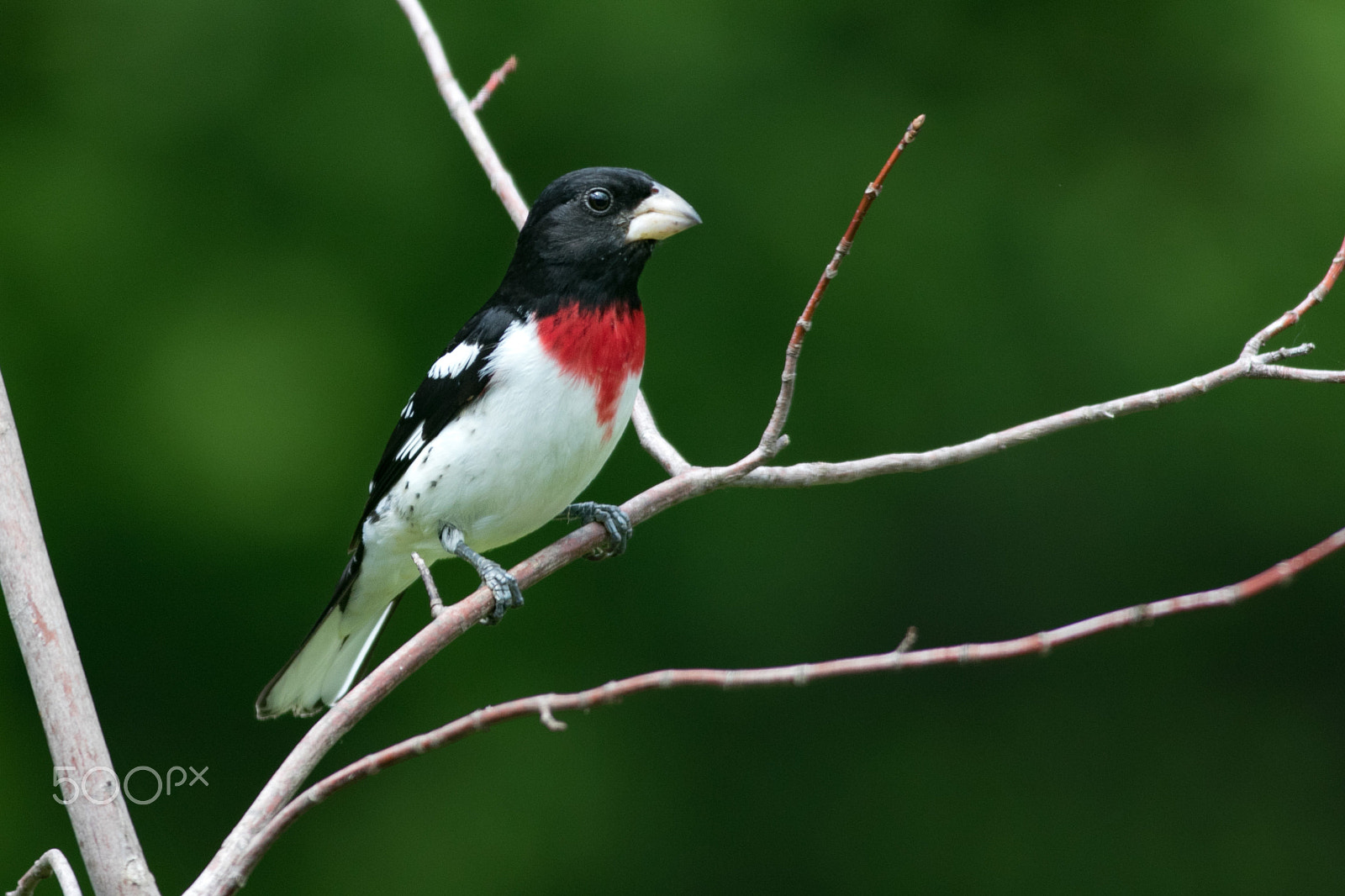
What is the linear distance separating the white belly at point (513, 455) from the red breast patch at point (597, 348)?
0.7 inches

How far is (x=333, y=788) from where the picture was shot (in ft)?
4.48

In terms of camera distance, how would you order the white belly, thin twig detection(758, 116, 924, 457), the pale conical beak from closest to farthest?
1. thin twig detection(758, 116, 924, 457)
2. the white belly
3. the pale conical beak

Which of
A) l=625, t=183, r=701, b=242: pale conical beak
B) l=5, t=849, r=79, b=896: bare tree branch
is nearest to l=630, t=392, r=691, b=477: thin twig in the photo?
l=625, t=183, r=701, b=242: pale conical beak

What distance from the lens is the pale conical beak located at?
2.81m

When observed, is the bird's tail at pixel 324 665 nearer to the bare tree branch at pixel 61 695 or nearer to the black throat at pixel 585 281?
the black throat at pixel 585 281

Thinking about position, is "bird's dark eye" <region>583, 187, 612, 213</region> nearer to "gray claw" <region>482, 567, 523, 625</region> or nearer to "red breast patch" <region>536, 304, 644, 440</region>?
"red breast patch" <region>536, 304, 644, 440</region>

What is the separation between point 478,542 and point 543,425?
0.40 m

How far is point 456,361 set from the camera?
2939mm

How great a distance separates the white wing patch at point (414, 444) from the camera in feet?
9.66

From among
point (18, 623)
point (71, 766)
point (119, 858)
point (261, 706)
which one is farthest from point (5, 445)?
point (261, 706)

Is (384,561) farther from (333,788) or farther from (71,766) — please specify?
(333,788)

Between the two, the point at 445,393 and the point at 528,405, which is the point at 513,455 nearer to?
the point at 528,405

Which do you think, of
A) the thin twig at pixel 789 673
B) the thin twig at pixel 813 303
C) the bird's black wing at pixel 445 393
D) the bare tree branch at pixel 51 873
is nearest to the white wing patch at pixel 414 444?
the bird's black wing at pixel 445 393

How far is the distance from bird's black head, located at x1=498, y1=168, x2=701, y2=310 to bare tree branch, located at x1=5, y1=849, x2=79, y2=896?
5.18ft
